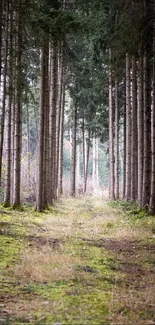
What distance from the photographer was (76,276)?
5043mm

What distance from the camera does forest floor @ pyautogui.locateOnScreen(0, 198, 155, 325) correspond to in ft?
12.3

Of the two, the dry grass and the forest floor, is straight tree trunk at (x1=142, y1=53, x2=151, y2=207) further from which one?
the dry grass

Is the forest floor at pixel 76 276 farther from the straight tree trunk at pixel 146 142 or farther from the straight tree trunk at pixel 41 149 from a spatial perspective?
the straight tree trunk at pixel 41 149

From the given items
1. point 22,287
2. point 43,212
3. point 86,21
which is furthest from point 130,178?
point 22,287

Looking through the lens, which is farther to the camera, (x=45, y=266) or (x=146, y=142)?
(x=146, y=142)

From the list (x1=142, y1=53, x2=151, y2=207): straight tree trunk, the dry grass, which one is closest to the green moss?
the dry grass

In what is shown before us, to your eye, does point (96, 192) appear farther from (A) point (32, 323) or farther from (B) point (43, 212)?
(A) point (32, 323)

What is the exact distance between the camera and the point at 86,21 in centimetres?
1275

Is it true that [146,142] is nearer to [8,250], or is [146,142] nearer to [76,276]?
[8,250]

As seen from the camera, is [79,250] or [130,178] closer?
[79,250]

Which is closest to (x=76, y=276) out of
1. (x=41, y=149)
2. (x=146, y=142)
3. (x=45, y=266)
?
(x=45, y=266)

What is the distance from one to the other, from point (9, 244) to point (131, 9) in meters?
8.34

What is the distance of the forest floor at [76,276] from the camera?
3750 millimetres

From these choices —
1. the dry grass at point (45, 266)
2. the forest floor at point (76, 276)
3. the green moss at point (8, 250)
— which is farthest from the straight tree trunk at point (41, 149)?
the dry grass at point (45, 266)
